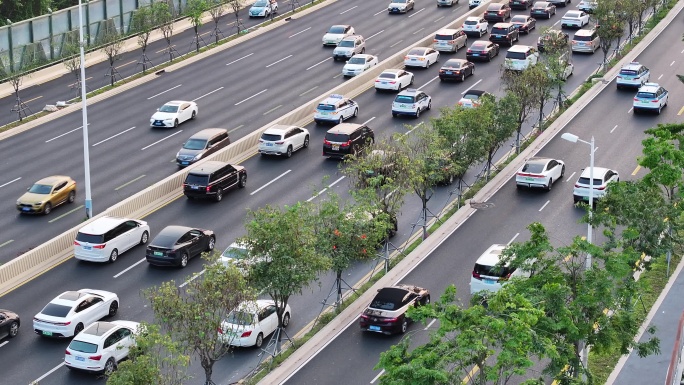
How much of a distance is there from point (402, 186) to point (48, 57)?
39.3 meters

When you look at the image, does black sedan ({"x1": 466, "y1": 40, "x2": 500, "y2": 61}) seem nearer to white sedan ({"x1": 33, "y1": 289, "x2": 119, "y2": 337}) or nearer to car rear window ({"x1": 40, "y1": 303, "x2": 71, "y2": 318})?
white sedan ({"x1": 33, "y1": 289, "x2": 119, "y2": 337})

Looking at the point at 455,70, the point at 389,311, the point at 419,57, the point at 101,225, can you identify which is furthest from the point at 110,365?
the point at 419,57

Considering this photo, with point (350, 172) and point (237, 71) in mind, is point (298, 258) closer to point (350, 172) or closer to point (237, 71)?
point (350, 172)

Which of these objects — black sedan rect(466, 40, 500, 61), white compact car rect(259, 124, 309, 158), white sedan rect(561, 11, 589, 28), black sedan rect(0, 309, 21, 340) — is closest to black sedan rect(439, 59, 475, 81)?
black sedan rect(466, 40, 500, 61)

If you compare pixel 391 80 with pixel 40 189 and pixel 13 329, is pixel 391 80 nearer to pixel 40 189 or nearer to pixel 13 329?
pixel 40 189

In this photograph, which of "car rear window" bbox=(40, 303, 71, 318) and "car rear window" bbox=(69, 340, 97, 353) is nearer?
"car rear window" bbox=(69, 340, 97, 353)

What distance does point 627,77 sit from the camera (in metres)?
76.6

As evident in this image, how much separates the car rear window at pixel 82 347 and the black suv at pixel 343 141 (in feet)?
78.8

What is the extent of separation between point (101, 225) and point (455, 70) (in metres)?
32.1

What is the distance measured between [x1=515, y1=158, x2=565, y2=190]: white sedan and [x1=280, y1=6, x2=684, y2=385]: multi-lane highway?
1.77ft

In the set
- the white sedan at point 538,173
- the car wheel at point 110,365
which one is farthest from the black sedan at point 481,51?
the car wheel at point 110,365

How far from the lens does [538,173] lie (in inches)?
2368

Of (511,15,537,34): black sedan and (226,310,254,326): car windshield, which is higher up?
(226,310,254,326): car windshield

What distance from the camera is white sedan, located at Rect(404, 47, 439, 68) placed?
8156 centimetres
